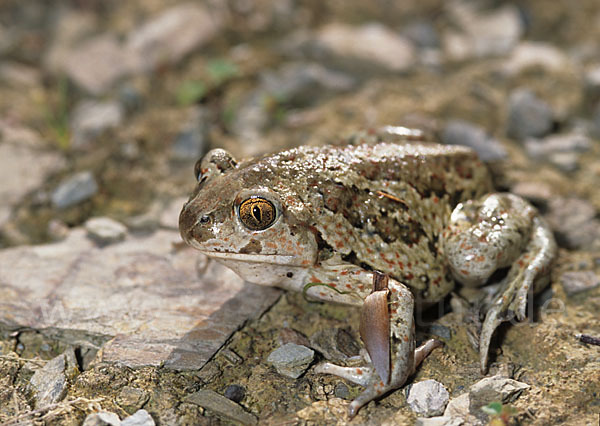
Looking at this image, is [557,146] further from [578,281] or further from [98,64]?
[98,64]

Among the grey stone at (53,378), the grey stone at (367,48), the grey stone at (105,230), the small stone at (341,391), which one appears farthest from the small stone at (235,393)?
the grey stone at (367,48)

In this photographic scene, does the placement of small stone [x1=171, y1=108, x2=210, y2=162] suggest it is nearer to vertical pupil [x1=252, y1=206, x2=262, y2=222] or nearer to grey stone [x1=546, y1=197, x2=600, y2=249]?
vertical pupil [x1=252, y1=206, x2=262, y2=222]

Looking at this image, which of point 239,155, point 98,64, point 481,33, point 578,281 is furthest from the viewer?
point 481,33

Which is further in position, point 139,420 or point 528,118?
point 528,118

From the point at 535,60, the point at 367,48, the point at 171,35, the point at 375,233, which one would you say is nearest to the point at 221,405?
the point at 375,233

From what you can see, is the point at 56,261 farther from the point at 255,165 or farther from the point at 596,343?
the point at 596,343
